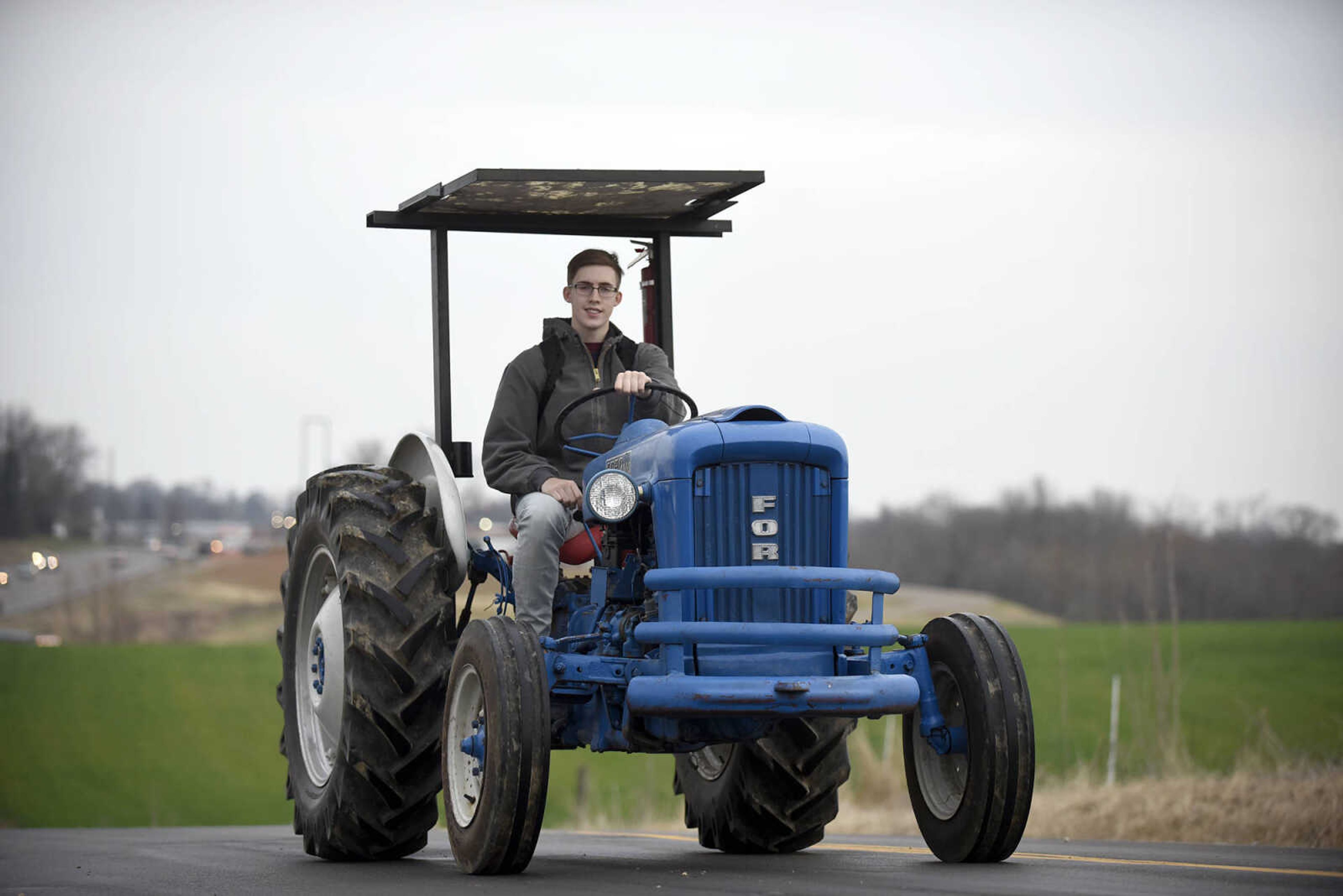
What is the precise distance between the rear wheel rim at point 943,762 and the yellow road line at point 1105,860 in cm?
60

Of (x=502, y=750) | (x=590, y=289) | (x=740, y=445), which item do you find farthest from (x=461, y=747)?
Answer: (x=590, y=289)

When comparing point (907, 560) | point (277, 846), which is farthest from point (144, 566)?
point (277, 846)

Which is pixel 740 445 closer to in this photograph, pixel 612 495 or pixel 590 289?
pixel 612 495

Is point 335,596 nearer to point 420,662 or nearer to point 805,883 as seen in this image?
point 420,662

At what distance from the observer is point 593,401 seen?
24.9 feet

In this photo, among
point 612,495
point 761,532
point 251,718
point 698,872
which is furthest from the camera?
point 251,718

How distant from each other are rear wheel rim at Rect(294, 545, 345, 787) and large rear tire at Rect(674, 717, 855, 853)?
1635 mm

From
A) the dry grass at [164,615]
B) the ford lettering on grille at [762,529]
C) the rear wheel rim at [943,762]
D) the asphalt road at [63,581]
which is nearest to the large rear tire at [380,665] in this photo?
the ford lettering on grille at [762,529]

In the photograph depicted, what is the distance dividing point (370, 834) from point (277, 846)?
→ 2.34m

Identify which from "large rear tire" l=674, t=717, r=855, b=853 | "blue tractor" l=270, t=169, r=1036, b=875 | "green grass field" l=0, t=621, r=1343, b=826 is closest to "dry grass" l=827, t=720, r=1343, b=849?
"large rear tire" l=674, t=717, r=855, b=853

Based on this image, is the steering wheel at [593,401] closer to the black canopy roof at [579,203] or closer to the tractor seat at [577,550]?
the tractor seat at [577,550]

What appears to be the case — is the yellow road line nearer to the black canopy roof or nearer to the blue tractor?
the blue tractor

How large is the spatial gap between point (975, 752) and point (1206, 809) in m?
5.15

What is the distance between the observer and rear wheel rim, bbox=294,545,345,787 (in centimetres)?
766
